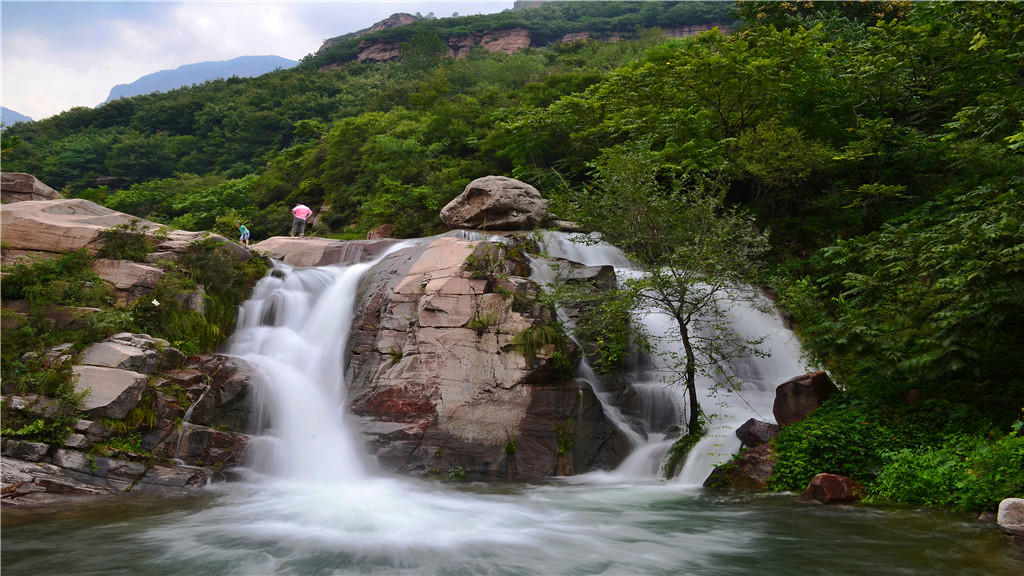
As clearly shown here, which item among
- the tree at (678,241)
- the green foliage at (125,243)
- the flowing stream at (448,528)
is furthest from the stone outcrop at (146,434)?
the tree at (678,241)

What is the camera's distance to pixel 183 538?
24.1 ft

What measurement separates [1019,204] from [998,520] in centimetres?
429

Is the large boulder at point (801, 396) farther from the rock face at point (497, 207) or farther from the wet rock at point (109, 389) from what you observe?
the wet rock at point (109, 389)

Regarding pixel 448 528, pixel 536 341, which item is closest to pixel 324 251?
pixel 536 341

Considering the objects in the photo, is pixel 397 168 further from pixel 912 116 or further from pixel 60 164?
pixel 60 164

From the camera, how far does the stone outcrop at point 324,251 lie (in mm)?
17750

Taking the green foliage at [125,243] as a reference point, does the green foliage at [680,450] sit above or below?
below

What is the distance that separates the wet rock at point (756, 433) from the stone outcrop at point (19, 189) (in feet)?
74.8

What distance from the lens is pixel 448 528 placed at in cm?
801

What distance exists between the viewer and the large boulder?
10406 millimetres

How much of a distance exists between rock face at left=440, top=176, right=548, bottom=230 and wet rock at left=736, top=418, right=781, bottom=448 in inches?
389

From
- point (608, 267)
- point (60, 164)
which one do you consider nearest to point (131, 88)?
point (60, 164)

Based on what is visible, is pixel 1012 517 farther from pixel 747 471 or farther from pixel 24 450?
pixel 24 450

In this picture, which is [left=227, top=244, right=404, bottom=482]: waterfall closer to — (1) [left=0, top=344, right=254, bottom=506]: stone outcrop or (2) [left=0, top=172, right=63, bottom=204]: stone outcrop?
(1) [left=0, top=344, right=254, bottom=506]: stone outcrop
